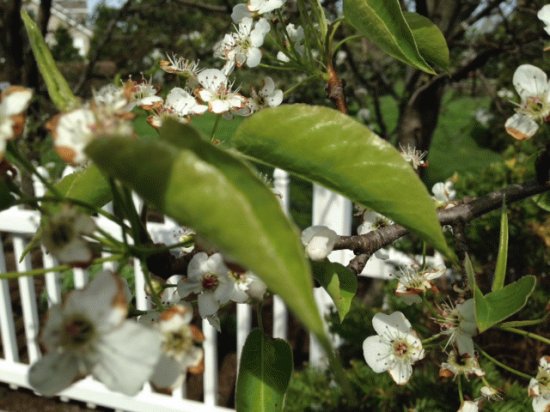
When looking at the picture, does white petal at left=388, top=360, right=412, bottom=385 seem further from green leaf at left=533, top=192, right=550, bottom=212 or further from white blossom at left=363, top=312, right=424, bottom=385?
green leaf at left=533, top=192, right=550, bottom=212

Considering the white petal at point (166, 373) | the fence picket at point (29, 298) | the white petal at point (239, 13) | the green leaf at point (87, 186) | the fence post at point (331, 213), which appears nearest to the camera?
the white petal at point (166, 373)

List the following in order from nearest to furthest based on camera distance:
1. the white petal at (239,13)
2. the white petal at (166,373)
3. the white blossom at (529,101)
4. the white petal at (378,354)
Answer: the white petal at (166,373) < the white blossom at (529,101) < the white petal at (378,354) < the white petal at (239,13)

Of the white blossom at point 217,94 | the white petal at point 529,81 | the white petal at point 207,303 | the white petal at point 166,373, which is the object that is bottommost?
the white petal at point 207,303

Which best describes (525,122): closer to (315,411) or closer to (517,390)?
(517,390)

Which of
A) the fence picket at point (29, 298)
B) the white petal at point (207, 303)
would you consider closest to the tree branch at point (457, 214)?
the white petal at point (207, 303)

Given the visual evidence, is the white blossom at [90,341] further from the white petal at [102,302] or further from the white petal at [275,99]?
the white petal at [275,99]

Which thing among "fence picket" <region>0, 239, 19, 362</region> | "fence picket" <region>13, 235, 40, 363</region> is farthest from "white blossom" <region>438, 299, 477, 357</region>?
"fence picket" <region>0, 239, 19, 362</region>

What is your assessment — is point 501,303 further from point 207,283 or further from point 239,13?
point 239,13

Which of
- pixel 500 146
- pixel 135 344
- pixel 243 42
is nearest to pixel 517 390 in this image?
pixel 243 42
